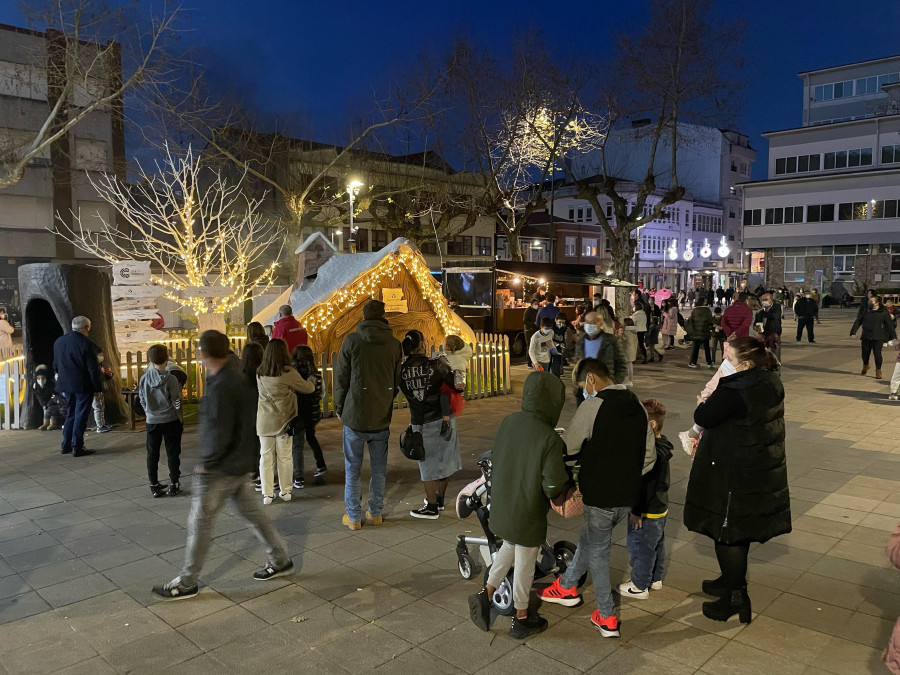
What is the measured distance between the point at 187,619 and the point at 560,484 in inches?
97.7

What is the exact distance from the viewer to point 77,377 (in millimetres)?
7789

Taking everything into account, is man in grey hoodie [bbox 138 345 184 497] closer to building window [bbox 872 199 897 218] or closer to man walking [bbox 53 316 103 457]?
man walking [bbox 53 316 103 457]

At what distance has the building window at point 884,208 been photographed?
44.0 metres

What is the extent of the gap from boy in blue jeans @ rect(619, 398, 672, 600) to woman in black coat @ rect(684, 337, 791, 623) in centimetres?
21

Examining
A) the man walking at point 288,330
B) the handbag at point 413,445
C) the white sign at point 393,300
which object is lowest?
the handbag at point 413,445

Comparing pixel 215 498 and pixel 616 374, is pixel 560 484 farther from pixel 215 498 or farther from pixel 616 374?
pixel 616 374

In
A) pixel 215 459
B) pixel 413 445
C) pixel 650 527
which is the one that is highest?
pixel 215 459

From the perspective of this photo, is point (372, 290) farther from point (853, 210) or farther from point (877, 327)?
point (853, 210)

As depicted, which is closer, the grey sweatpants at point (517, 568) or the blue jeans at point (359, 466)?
the grey sweatpants at point (517, 568)

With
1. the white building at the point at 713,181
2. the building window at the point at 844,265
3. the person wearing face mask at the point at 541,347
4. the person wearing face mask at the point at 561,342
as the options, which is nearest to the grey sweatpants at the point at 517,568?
the person wearing face mask at the point at 541,347

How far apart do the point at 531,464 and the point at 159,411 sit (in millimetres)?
4270

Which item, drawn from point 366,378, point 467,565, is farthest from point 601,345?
point 467,565

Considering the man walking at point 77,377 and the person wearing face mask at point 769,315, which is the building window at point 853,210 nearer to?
the person wearing face mask at point 769,315

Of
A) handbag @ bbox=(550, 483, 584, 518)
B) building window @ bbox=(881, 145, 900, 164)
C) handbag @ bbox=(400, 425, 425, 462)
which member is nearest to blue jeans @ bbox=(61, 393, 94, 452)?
handbag @ bbox=(400, 425, 425, 462)
